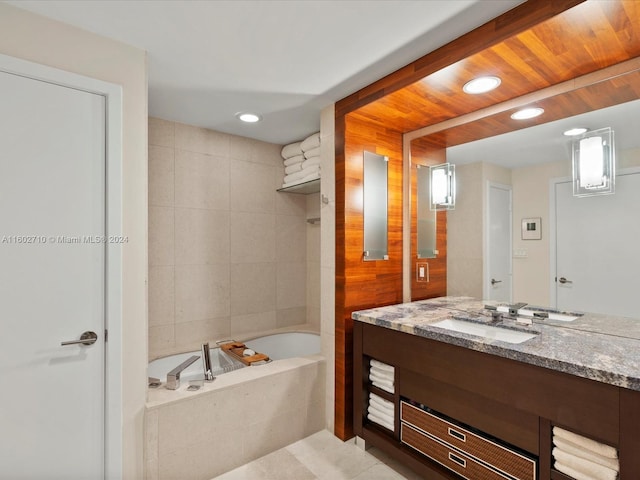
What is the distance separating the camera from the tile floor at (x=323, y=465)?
1883 millimetres

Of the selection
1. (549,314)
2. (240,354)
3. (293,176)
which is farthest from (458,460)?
(293,176)

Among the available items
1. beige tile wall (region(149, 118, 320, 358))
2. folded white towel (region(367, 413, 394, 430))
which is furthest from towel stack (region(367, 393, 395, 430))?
beige tile wall (region(149, 118, 320, 358))

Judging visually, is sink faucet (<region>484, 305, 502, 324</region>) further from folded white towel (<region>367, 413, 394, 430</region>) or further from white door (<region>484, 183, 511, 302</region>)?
folded white towel (<region>367, 413, 394, 430</region>)

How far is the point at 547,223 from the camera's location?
5.78ft

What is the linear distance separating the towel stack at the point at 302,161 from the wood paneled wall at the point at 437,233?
821 millimetres

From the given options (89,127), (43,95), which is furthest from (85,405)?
(43,95)

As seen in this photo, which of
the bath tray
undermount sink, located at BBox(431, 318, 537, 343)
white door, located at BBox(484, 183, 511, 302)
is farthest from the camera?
the bath tray

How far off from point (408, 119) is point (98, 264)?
2.04 m

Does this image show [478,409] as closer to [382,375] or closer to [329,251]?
[382,375]

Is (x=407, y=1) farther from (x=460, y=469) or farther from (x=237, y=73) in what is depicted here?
(x=460, y=469)

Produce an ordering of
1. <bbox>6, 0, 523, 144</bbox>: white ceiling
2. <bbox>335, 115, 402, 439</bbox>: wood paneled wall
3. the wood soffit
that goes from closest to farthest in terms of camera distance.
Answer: the wood soffit, <bbox>6, 0, 523, 144</bbox>: white ceiling, <bbox>335, 115, 402, 439</bbox>: wood paneled wall

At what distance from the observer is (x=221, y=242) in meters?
2.97

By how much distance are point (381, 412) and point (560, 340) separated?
1.07 m

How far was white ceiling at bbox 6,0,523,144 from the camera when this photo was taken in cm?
139
